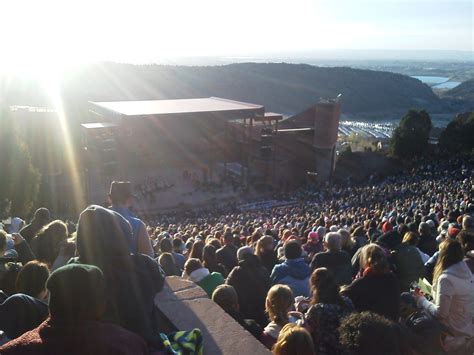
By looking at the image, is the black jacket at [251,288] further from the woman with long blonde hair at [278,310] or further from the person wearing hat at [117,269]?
the person wearing hat at [117,269]

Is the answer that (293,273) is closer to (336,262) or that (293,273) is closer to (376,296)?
(336,262)

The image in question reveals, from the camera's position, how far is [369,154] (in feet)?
154

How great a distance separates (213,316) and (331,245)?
7.21 feet

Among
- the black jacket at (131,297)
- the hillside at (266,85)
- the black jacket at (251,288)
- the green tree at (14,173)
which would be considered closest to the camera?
the black jacket at (131,297)

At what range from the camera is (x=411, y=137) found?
4619cm

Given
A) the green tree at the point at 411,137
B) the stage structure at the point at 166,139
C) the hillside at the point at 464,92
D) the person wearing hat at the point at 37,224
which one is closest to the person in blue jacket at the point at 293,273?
the person wearing hat at the point at 37,224

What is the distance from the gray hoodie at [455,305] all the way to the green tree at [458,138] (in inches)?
1785

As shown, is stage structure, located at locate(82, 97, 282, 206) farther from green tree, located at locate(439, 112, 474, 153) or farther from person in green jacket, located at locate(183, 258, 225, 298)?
person in green jacket, located at locate(183, 258, 225, 298)

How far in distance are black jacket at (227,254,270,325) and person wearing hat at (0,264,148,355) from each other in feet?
8.37

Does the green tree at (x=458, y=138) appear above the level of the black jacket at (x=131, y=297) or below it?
below

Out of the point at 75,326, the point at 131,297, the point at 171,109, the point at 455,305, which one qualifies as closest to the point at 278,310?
the point at 131,297

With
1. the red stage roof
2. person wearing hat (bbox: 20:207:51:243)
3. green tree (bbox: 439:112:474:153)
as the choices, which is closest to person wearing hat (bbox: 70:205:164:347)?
person wearing hat (bbox: 20:207:51:243)

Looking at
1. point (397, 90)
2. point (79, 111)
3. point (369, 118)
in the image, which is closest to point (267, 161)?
point (79, 111)

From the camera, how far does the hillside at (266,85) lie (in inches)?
4624
